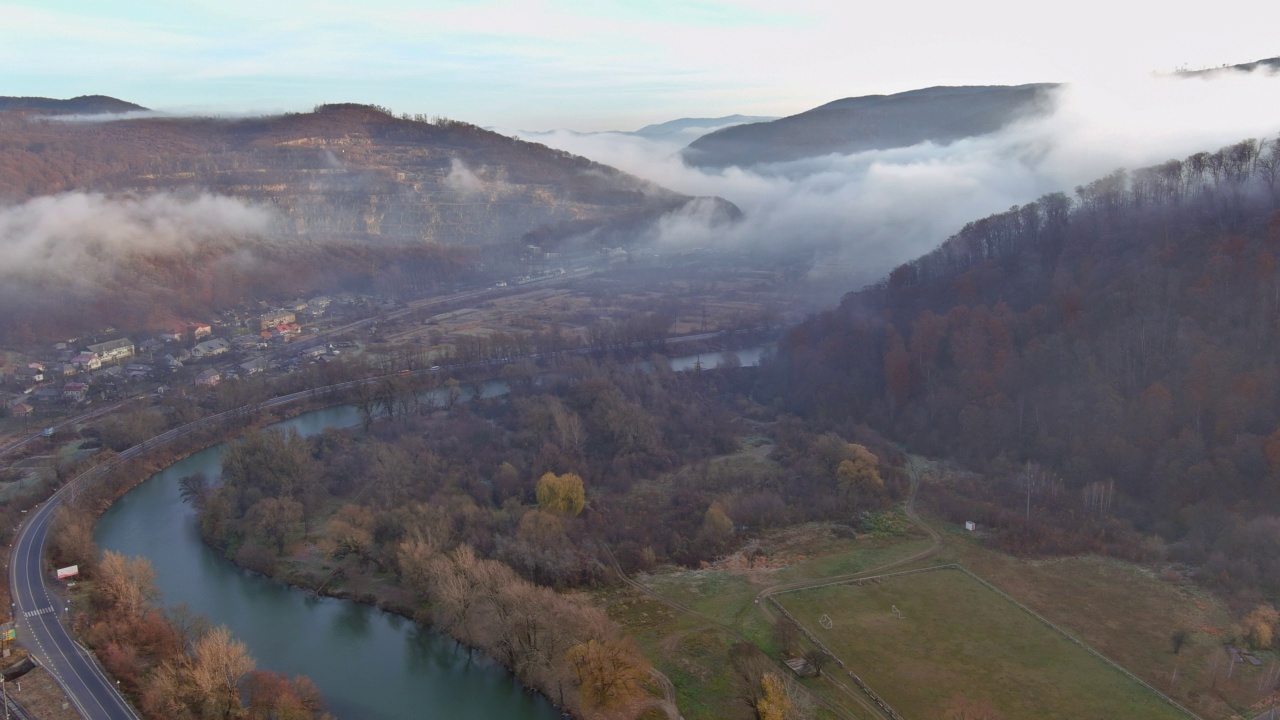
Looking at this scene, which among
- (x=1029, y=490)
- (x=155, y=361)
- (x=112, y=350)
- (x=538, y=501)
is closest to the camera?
(x=1029, y=490)

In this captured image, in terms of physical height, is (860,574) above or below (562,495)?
below

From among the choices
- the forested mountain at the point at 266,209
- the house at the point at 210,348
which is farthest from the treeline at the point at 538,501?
the forested mountain at the point at 266,209

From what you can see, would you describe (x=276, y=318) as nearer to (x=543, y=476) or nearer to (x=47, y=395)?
(x=47, y=395)

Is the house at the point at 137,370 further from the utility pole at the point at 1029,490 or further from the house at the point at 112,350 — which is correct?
the utility pole at the point at 1029,490

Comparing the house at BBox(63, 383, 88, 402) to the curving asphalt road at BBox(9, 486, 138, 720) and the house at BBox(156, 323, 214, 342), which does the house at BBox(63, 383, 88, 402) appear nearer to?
the house at BBox(156, 323, 214, 342)

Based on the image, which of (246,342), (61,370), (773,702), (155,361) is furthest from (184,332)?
(773,702)

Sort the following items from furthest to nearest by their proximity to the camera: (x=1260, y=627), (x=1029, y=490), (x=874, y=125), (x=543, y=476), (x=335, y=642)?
(x=874, y=125), (x=543, y=476), (x=1029, y=490), (x=335, y=642), (x=1260, y=627)

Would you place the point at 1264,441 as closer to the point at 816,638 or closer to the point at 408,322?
the point at 816,638
